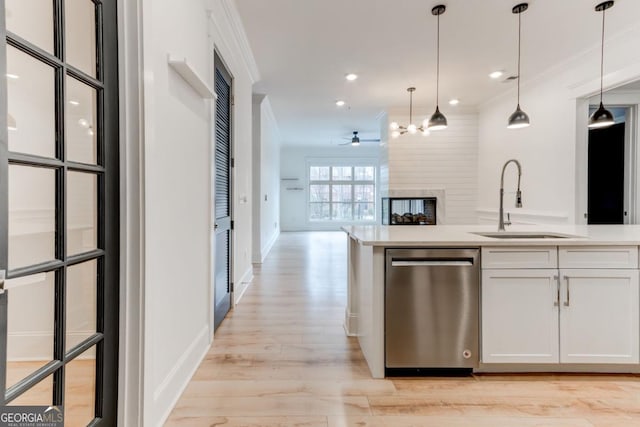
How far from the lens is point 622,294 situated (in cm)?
219

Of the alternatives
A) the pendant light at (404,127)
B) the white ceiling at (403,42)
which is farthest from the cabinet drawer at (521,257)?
the pendant light at (404,127)

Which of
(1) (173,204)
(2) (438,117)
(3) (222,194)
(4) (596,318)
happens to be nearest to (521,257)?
(4) (596,318)

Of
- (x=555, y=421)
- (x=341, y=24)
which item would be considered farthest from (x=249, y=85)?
(x=555, y=421)

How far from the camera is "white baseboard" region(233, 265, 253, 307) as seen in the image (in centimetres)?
380

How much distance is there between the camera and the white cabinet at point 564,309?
220 centimetres

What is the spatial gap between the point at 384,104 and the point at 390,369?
17.3 feet

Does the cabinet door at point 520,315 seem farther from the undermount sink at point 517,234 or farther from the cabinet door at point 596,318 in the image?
the undermount sink at point 517,234

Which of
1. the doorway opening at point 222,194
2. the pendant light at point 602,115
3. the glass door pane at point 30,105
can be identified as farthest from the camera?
the doorway opening at point 222,194

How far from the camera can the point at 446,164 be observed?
22.1 feet

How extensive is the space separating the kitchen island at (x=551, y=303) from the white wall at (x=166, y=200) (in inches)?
46.9

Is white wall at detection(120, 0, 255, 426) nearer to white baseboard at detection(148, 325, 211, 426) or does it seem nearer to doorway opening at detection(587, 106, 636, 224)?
white baseboard at detection(148, 325, 211, 426)

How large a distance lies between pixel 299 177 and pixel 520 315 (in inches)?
408

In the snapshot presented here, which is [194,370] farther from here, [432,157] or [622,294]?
[432,157]

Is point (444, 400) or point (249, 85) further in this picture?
point (249, 85)
